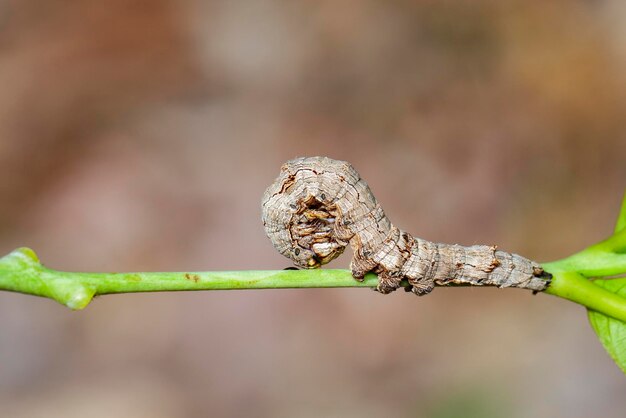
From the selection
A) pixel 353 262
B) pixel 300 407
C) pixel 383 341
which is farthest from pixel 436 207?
pixel 353 262

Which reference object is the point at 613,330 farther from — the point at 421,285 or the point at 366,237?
the point at 366,237

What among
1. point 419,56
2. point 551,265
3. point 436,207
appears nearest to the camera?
point 551,265

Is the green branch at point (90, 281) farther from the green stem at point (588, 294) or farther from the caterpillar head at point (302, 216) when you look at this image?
the green stem at point (588, 294)

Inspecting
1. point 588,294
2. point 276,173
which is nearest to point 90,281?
point 588,294

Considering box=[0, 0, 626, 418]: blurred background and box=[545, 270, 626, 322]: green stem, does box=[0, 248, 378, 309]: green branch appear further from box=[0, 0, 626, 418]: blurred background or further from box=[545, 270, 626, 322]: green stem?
box=[0, 0, 626, 418]: blurred background

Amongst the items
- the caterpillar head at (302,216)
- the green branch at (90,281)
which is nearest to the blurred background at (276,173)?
the caterpillar head at (302,216)

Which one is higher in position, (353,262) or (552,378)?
(552,378)

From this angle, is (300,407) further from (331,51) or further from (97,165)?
(331,51)
